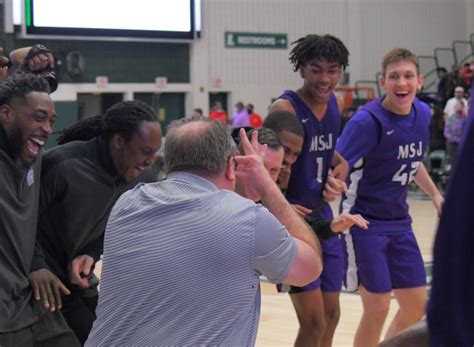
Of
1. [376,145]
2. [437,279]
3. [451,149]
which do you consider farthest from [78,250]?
[451,149]

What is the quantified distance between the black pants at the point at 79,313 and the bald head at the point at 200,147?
1.36 meters

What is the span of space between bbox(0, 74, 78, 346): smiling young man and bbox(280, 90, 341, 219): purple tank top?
1.67m

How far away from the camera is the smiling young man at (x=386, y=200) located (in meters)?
5.35

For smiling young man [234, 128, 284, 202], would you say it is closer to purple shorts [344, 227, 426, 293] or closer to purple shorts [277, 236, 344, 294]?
purple shorts [277, 236, 344, 294]

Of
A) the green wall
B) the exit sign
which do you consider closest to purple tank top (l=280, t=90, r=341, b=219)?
the green wall

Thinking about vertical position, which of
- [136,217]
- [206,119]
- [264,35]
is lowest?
[136,217]

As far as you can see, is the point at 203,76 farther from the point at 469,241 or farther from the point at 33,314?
the point at 469,241

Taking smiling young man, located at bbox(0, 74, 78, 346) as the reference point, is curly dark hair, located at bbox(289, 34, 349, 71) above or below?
above

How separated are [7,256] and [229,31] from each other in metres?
19.3

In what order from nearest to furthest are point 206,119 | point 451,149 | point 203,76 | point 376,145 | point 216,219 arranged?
1. point 216,219
2. point 206,119
3. point 376,145
4. point 451,149
5. point 203,76

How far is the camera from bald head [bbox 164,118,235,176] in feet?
9.06

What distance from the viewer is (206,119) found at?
2.86 meters

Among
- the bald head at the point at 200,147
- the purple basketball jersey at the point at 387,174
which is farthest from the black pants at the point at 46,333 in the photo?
the purple basketball jersey at the point at 387,174

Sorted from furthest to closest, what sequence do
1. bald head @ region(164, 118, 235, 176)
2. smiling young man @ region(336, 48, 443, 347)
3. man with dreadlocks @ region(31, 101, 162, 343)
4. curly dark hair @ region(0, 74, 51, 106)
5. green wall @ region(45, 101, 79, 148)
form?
green wall @ region(45, 101, 79, 148), smiling young man @ region(336, 48, 443, 347), man with dreadlocks @ region(31, 101, 162, 343), curly dark hair @ region(0, 74, 51, 106), bald head @ region(164, 118, 235, 176)
